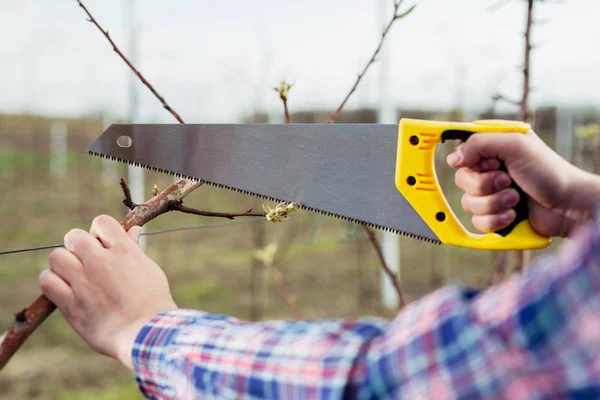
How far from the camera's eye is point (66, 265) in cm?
81

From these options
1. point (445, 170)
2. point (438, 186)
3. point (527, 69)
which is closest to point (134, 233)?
point (438, 186)

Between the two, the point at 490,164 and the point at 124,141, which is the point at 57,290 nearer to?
the point at 124,141

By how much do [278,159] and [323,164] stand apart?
0.09 meters

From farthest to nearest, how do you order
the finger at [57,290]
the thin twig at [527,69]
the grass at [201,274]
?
the grass at [201,274] < the thin twig at [527,69] < the finger at [57,290]

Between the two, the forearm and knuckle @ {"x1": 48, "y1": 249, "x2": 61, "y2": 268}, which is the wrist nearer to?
the forearm

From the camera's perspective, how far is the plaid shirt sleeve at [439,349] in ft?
1.61

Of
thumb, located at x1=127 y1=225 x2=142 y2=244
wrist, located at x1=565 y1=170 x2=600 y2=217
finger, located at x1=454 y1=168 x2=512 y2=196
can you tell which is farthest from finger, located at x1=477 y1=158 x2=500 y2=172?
thumb, located at x1=127 y1=225 x2=142 y2=244

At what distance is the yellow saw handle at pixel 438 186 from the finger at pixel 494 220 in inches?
0.4

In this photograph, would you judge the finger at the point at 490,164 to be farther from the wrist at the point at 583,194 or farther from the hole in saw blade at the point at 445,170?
the hole in saw blade at the point at 445,170

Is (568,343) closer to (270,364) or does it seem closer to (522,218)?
(270,364)

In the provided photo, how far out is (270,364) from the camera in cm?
60

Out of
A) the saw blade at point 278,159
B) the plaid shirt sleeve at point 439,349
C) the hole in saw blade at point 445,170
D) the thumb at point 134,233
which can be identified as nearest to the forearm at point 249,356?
the plaid shirt sleeve at point 439,349

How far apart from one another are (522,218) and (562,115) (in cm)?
1365

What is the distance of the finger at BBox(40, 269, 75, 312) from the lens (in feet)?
2.64
